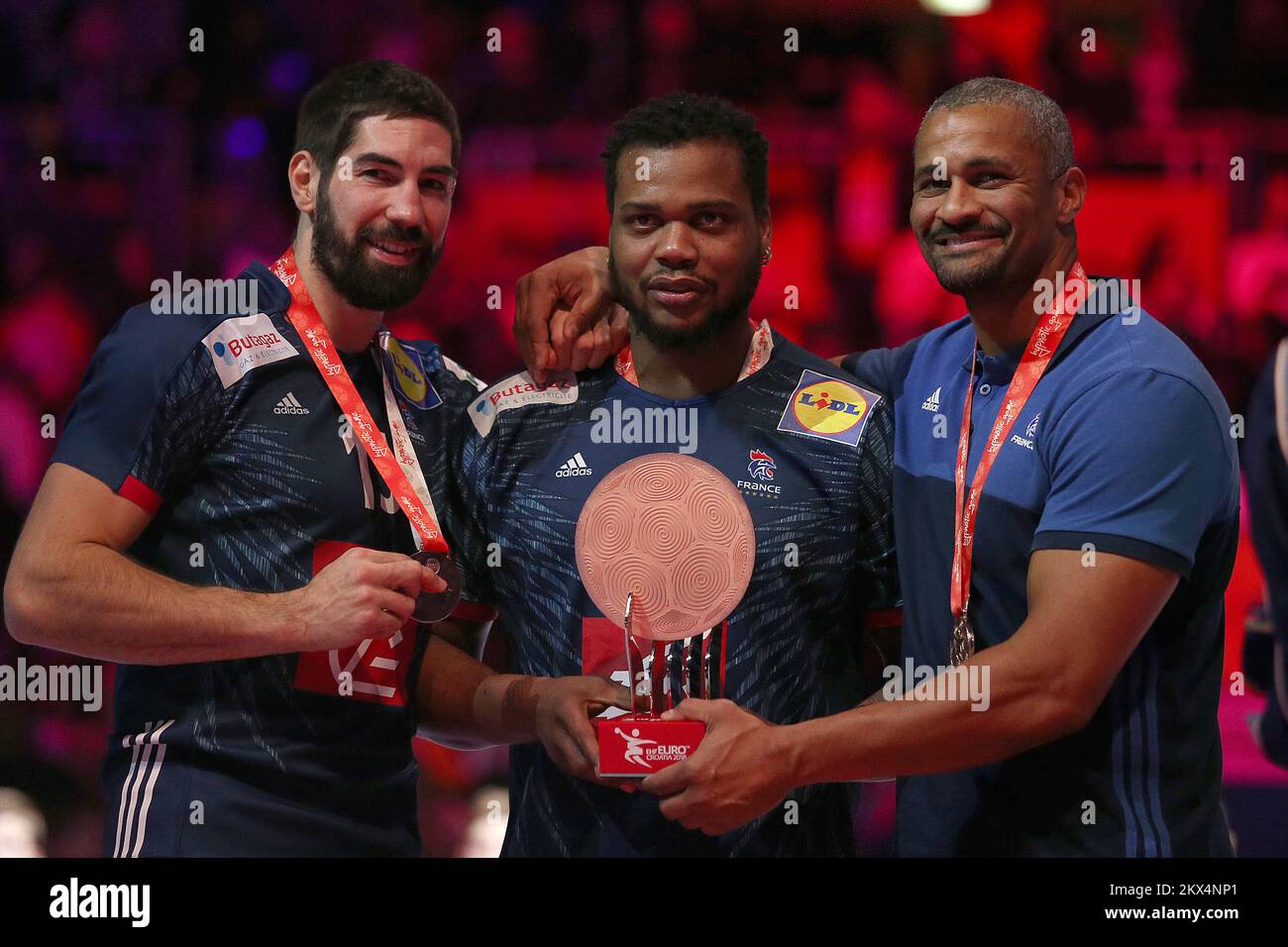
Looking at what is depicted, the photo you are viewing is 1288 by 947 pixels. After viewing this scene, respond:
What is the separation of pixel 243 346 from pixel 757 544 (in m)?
→ 1.08

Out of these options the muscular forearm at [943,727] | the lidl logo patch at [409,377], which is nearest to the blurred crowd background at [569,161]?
the lidl logo patch at [409,377]

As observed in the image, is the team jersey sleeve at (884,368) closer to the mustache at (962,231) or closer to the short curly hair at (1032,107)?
the mustache at (962,231)

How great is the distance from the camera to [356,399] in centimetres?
270

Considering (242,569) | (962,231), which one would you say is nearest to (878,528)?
(962,231)

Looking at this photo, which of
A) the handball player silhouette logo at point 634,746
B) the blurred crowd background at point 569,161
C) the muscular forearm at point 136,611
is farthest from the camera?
the blurred crowd background at point 569,161

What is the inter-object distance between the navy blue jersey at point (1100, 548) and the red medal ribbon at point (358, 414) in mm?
930

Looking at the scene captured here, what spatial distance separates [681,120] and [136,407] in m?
1.18

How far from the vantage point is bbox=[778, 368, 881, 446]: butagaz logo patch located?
267 centimetres

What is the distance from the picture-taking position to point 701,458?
2.69 metres

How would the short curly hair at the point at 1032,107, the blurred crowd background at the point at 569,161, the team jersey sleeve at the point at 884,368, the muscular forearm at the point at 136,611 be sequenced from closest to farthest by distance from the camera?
the muscular forearm at the point at 136,611 < the short curly hair at the point at 1032,107 < the team jersey sleeve at the point at 884,368 < the blurred crowd background at the point at 569,161

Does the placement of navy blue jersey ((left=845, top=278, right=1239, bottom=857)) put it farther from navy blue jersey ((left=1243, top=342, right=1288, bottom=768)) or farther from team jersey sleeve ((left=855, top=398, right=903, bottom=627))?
navy blue jersey ((left=1243, top=342, right=1288, bottom=768))

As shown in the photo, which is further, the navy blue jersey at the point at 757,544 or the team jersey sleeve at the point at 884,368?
the team jersey sleeve at the point at 884,368

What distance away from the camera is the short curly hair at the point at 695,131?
105 inches

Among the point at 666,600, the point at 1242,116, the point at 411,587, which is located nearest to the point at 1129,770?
the point at 666,600
